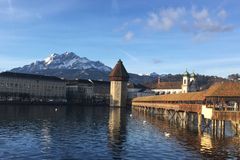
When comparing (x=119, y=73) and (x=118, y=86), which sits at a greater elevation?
(x=119, y=73)

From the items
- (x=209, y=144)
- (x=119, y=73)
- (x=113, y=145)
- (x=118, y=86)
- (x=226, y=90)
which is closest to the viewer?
(x=113, y=145)

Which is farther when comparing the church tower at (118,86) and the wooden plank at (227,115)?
the church tower at (118,86)

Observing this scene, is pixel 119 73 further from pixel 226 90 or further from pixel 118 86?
pixel 226 90

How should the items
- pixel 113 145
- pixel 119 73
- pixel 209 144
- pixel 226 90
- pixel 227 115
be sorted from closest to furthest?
pixel 113 145, pixel 209 144, pixel 227 115, pixel 226 90, pixel 119 73

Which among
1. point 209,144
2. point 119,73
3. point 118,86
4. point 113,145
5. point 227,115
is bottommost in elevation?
point 113,145

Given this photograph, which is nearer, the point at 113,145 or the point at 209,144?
the point at 113,145

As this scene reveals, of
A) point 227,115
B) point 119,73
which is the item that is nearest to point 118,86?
point 119,73

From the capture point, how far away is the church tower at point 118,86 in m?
189

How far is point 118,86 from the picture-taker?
625 ft

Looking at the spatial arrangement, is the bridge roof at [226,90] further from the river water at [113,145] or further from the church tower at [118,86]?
the church tower at [118,86]

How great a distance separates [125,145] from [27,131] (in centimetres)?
1699

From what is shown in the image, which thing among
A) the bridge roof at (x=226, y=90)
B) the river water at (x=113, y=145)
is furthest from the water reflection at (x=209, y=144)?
the bridge roof at (x=226, y=90)

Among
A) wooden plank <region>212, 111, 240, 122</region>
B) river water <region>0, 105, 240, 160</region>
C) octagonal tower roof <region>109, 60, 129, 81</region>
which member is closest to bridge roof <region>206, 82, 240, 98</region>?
wooden plank <region>212, 111, 240, 122</region>

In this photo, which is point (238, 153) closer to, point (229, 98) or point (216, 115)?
point (216, 115)
